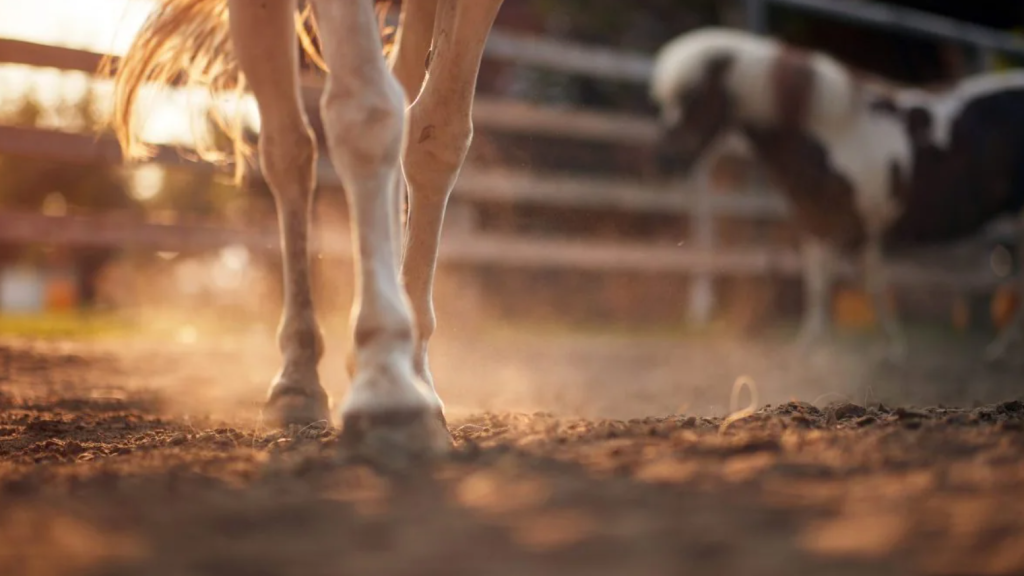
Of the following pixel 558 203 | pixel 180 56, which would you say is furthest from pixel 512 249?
pixel 180 56

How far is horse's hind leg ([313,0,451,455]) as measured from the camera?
141 cm

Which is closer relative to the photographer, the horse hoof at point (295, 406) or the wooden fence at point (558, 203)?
the horse hoof at point (295, 406)

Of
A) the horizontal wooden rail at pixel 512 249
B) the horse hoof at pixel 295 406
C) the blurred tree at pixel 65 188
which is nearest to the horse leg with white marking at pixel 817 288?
the horizontal wooden rail at pixel 512 249

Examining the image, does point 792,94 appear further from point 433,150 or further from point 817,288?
point 433,150

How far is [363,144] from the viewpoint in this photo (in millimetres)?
1561

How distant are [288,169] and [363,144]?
3.38 ft

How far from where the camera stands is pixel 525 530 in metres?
A: 0.94

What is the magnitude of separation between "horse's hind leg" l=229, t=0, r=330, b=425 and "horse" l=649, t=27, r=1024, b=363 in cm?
334

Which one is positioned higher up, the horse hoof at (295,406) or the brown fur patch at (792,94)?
the brown fur patch at (792,94)

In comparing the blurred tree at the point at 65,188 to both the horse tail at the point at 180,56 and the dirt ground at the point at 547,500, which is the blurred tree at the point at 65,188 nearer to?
the horse tail at the point at 180,56

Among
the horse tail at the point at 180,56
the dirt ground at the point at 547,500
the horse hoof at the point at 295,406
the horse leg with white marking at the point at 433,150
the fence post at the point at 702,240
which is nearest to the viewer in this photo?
the dirt ground at the point at 547,500

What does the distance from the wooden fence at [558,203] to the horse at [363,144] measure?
2031mm

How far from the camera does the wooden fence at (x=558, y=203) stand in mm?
4801

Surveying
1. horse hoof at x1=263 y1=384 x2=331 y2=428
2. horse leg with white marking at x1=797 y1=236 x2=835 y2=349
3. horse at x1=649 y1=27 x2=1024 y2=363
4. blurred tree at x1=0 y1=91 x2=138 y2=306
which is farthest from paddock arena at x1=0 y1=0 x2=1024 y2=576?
horse at x1=649 y1=27 x2=1024 y2=363
